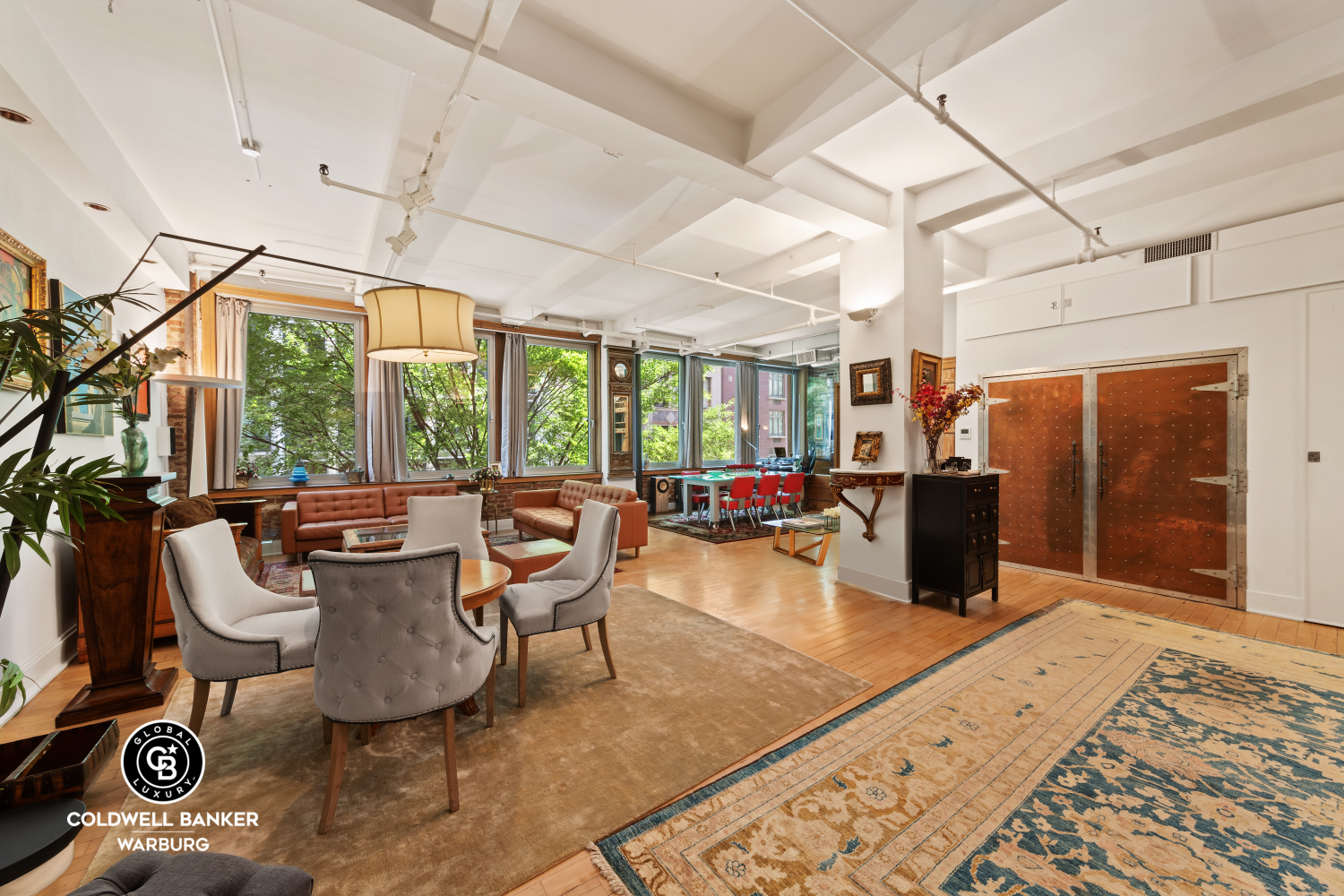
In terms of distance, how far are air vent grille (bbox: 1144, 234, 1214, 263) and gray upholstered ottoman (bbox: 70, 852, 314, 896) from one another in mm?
6390

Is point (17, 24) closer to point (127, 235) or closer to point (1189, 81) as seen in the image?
point (127, 235)

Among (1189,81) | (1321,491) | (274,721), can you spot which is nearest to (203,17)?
(274,721)

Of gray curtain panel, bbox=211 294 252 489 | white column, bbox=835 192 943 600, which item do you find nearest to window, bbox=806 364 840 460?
white column, bbox=835 192 943 600

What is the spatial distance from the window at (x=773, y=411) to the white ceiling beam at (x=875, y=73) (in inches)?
328

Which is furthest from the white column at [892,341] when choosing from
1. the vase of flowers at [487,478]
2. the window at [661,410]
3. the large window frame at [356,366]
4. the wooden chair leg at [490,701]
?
the large window frame at [356,366]

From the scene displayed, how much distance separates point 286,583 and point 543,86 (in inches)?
189

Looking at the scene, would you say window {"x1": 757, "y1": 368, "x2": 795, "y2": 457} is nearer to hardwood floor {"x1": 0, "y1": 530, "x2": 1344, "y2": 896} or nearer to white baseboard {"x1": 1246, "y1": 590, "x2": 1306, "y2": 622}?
hardwood floor {"x1": 0, "y1": 530, "x2": 1344, "y2": 896}

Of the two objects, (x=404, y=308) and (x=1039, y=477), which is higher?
(x=404, y=308)

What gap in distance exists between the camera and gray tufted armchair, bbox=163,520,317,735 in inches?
85.9

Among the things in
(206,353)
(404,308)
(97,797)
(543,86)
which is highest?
(543,86)

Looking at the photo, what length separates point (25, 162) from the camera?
2811 millimetres

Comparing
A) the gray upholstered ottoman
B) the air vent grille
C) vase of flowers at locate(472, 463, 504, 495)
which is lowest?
the gray upholstered ottoman

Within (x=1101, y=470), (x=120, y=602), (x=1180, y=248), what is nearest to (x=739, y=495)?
(x=1101, y=470)

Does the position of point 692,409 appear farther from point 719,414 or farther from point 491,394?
point 491,394
